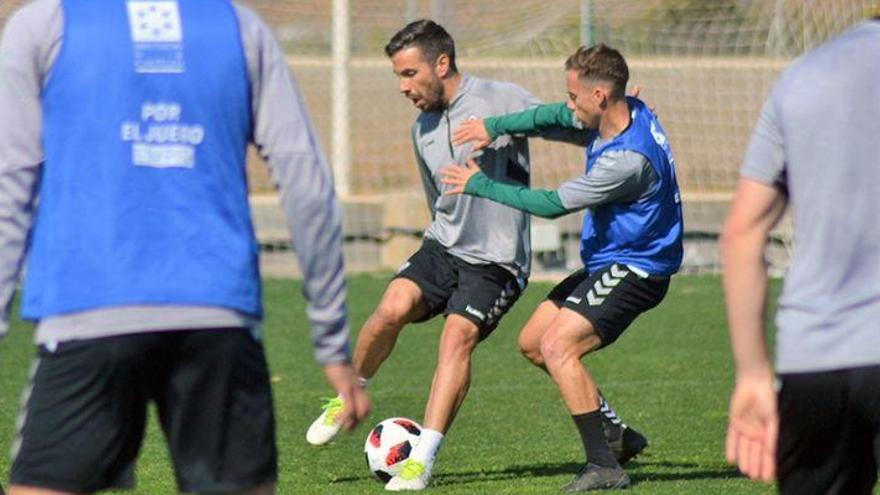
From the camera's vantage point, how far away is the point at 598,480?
24.5 ft

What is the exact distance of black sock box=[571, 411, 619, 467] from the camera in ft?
24.7

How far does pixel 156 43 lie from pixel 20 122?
36 cm

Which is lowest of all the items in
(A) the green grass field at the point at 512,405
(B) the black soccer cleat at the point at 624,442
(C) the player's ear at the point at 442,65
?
(A) the green grass field at the point at 512,405

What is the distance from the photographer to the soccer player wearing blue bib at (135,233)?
400 centimetres

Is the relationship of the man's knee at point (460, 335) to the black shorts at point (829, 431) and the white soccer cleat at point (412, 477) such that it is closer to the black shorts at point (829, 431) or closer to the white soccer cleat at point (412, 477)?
the white soccer cleat at point (412, 477)

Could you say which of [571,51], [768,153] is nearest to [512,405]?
[768,153]

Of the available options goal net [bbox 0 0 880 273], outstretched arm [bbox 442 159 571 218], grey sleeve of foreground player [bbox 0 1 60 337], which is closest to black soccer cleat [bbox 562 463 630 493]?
outstretched arm [bbox 442 159 571 218]

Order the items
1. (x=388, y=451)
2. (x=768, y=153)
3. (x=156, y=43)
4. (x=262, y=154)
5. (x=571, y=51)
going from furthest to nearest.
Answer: (x=571, y=51), (x=388, y=451), (x=262, y=154), (x=156, y=43), (x=768, y=153)

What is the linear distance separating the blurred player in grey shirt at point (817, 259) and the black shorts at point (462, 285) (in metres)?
3.95

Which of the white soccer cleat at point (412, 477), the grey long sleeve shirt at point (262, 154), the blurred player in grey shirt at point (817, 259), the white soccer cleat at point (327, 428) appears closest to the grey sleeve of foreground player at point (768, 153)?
the blurred player in grey shirt at point (817, 259)

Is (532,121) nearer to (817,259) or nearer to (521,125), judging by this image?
(521,125)

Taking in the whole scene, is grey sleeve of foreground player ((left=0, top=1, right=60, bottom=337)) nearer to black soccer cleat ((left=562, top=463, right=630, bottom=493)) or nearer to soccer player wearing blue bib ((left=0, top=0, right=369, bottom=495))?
soccer player wearing blue bib ((left=0, top=0, right=369, bottom=495))

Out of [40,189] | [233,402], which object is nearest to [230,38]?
[40,189]

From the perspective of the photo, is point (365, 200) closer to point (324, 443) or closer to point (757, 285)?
point (324, 443)
